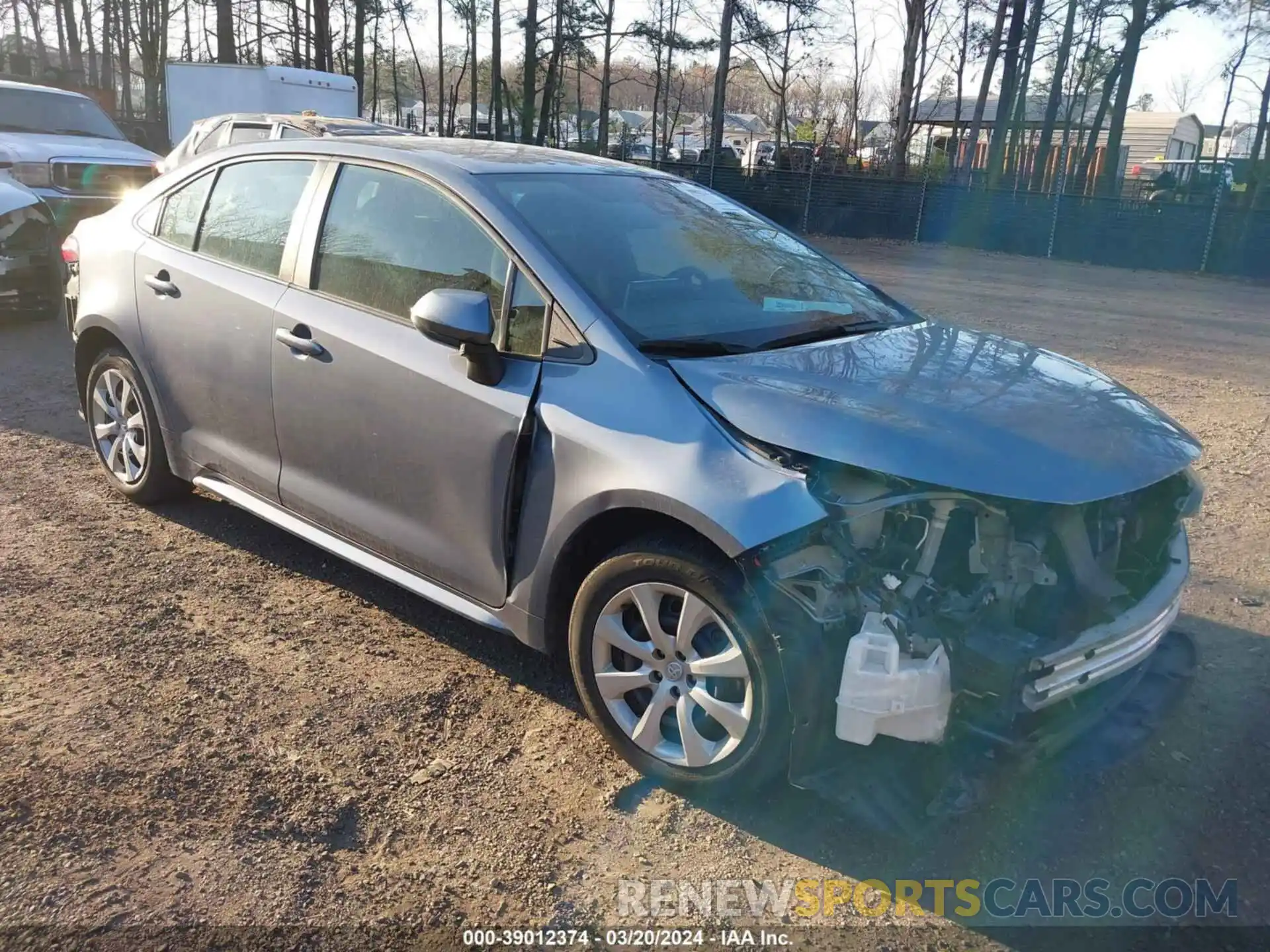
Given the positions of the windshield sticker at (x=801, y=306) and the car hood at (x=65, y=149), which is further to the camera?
the car hood at (x=65, y=149)

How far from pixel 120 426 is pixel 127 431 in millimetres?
83

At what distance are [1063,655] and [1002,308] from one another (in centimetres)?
1106

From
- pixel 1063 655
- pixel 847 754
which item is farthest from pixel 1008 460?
pixel 847 754

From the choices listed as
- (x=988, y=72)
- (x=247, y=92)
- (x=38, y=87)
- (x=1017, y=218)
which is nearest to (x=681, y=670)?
(x=38, y=87)

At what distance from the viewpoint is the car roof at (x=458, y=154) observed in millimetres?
3674

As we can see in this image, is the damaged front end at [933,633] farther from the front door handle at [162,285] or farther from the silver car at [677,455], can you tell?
the front door handle at [162,285]

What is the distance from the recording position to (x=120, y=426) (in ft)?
16.0

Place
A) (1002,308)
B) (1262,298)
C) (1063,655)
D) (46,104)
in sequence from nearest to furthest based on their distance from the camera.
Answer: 1. (1063,655)
2. (46,104)
3. (1002,308)
4. (1262,298)

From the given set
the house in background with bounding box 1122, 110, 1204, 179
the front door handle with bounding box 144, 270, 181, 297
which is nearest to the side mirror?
the front door handle with bounding box 144, 270, 181, 297

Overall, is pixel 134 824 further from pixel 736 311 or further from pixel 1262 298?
pixel 1262 298

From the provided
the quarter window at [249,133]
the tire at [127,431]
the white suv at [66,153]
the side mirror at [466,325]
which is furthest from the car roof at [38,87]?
the side mirror at [466,325]

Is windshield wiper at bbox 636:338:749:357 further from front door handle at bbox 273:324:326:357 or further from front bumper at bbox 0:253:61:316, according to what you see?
front bumper at bbox 0:253:61:316

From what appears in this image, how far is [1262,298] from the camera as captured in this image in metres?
16.0

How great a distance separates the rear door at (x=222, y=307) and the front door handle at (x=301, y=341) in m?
0.10
